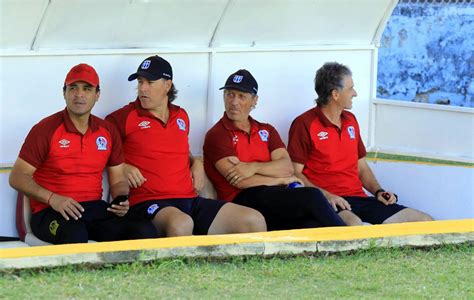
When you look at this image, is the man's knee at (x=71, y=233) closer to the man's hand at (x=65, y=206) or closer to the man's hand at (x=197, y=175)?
the man's hand at (x=65, y=206)

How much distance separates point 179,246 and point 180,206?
3.57 feet

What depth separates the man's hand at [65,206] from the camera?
608cm

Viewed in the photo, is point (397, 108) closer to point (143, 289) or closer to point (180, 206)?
point (180, 206)

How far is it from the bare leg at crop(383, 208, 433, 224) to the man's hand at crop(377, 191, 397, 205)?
118 millimetres

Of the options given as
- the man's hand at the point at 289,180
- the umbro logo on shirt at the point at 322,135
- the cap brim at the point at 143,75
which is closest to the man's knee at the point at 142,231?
the cap brim at the point at 143,75

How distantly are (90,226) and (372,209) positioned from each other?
2040 mm

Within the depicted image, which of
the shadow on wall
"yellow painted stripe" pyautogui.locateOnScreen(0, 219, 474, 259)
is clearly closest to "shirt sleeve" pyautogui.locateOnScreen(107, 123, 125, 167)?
"yellow painted stripe" pyautogui.locateOnScreen(0, 219, 474, 259)

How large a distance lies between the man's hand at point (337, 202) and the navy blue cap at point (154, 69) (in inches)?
51.5

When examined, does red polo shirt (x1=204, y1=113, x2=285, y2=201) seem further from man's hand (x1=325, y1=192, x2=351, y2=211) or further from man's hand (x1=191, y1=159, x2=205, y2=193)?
man's hand (x1=325, y1=192, x2=351, y2=211)

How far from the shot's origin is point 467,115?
8617 mm

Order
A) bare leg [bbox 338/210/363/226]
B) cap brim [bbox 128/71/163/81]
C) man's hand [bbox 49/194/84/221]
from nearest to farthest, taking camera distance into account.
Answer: man's hand [bbox 49/194/84/221] → cap brim [bbox 128/71/163/81] → bare leg [bbox 338/210/363/226]

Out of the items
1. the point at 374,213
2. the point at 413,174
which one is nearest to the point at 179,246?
the point at 374,213

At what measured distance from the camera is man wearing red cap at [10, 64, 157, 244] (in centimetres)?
611

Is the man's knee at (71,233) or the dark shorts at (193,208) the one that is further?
the dark shorts at (193,208)
